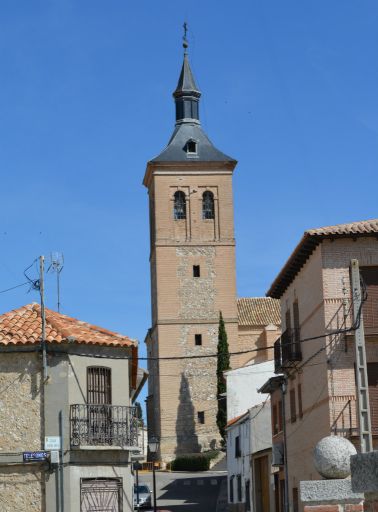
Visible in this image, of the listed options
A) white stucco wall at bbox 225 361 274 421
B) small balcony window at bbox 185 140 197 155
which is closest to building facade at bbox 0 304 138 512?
white stucco wall at bbox 225 361 274 421

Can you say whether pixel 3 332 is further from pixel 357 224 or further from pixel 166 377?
pixel 166 377

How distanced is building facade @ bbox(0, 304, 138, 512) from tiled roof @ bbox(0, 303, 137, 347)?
A: 4 cm

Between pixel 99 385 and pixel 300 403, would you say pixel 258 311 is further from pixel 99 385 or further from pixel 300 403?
pixel 99 385

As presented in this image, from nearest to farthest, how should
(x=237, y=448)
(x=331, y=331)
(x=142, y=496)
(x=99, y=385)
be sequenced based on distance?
1. (x=99, y=385)
2. (x=331, y=331)
3. (x=142, y=496)
4. (x=237, y=448)

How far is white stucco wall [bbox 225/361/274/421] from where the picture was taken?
5672 centimetres

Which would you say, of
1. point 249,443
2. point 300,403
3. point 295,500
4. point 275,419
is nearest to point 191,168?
point 249,443

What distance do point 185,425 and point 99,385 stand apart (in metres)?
50.9

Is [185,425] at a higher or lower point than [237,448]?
higher

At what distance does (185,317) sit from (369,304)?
49.1 m

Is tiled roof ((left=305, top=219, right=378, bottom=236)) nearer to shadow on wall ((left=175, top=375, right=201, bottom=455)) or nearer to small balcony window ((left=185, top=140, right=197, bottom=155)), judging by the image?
shadow on wall ((left=175, top=375, right=201, bottom=455))

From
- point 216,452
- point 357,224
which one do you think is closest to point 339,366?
point 357,224

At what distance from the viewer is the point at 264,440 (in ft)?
148

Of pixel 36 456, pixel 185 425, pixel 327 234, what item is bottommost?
pixel 36 456

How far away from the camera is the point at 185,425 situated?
76.9 meters
